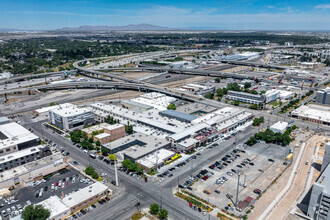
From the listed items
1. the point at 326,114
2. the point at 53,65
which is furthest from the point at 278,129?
the point at 53,65

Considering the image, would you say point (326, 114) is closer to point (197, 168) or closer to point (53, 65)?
point (197, 168)

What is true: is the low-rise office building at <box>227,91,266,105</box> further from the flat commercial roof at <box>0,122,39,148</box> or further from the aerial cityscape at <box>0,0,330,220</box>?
the flat commercial roof at <box>0,122,39,148</box>

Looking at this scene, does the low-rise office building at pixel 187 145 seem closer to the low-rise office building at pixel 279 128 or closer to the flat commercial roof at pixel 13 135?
the low-rise office building at pixel 279 128

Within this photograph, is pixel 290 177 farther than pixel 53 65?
No

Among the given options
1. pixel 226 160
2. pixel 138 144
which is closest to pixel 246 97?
pixel 226 160

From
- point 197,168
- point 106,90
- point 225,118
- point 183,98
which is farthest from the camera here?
point 106,90

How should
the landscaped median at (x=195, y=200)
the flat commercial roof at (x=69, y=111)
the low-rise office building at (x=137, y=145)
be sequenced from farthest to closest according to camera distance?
the flat commercial roof at (x=69, y=111)
the low-rise office building at (x=137, y=145)
the landscaped median at (x=195, y=200)

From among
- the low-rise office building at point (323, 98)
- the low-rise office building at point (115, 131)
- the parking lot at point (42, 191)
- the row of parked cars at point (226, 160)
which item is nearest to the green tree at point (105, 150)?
the low-rise office building at point (115, 131)
